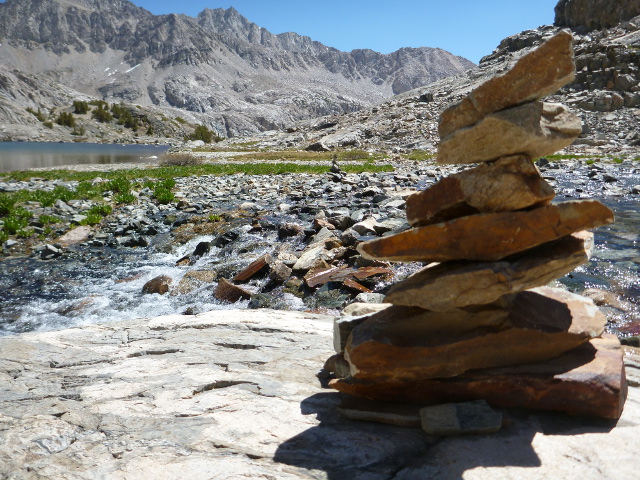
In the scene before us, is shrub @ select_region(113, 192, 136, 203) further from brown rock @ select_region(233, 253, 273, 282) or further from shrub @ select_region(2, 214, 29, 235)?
brown rock @ select_region(233, 253, 273, 282)

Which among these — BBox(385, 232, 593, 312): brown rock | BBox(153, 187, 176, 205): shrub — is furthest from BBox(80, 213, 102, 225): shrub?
BBox(385, 232, 593, 312): brown rock

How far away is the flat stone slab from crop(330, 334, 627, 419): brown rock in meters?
0.14

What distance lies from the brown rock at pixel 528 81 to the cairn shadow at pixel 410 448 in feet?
9.37

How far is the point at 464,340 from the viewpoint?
4254 millimetres

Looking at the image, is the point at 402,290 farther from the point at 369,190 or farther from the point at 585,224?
the point at 369,190

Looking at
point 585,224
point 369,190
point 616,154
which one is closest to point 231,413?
point 585,224

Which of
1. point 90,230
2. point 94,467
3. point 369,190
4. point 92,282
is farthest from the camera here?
point 369,190

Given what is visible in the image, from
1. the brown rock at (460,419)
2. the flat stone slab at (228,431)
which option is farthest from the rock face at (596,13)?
the brown rock at (460,419)

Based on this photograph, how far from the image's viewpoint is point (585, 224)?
13.6 feet

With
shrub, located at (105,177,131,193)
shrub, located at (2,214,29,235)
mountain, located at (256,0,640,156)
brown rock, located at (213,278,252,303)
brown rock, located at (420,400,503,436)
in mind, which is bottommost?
brown rock, located at (213,278,252,303)

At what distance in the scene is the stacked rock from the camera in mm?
4023

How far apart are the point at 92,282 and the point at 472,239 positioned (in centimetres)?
1072

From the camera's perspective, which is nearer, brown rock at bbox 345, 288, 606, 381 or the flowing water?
brown rock at bbox 345, 288, 606, 381

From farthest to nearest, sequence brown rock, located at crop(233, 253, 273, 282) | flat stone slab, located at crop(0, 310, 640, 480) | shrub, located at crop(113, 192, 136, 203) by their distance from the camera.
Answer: shrub, located at crop(113, 192, 136, 203)
brown rock, located at crop(233, 253, 273, 282)
flat stone slab, located at crop(0, 310, 640, 480)
